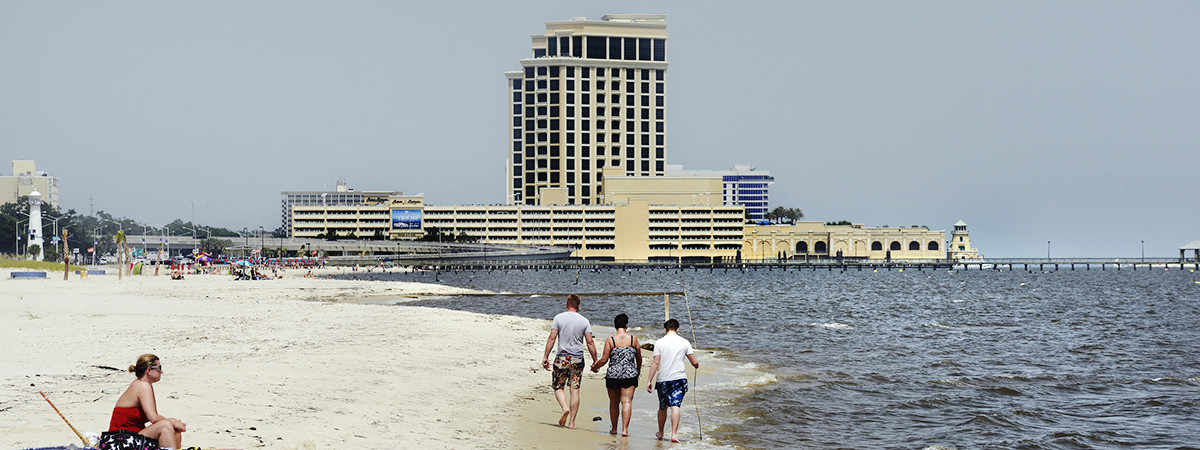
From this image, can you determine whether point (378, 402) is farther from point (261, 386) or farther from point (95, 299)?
point (95, 299)

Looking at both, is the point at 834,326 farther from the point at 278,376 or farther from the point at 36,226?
the point at 36,226

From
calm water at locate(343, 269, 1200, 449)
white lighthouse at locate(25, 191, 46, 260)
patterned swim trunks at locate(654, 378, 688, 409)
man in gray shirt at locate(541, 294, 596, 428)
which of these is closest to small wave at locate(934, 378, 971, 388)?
calm water at locate(343, 269, 1200, 449)

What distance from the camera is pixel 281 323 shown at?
30.7 metres

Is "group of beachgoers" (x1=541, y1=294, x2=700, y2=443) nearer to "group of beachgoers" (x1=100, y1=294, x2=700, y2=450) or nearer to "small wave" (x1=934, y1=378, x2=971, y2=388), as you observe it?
"group of beachgoers" (x1=100, y1=294, x2=700, y2=450)

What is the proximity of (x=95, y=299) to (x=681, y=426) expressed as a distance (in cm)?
3065

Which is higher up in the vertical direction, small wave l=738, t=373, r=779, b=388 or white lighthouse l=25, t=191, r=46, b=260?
white lighthouse l=25, t=191, r=46, b=260

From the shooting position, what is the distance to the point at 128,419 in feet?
32.2

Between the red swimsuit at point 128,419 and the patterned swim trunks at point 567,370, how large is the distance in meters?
6.61

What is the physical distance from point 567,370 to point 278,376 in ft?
17.3

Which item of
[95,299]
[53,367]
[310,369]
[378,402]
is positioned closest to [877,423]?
[378,402]

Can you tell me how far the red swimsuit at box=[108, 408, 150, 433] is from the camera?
387 inches

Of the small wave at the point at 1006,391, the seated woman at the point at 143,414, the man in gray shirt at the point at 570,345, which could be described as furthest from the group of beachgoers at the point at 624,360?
the small wave at the point at 1006,391

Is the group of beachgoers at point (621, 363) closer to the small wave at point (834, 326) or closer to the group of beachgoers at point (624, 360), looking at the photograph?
the group of beachgoers at point (624, 360)

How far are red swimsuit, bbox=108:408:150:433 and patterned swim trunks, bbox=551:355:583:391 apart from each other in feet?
21.7
